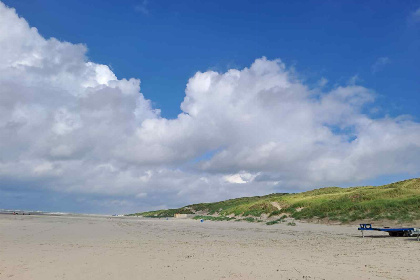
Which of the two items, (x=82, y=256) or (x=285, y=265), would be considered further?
(x=82, y=256)

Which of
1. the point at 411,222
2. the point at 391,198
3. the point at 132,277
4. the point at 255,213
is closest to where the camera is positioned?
the point at 132,277

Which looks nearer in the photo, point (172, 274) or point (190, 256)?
point (172, 274)

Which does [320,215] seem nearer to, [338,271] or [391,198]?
[391,198]

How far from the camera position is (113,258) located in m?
15.7

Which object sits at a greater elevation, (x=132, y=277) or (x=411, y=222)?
(x=411, y=222)

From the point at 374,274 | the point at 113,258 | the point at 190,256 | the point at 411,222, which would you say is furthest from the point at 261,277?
the point at 411,222

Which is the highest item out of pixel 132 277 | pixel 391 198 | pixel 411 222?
pixel 391 198

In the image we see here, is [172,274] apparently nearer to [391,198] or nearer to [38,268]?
[38,268]

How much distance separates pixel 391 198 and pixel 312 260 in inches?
1694

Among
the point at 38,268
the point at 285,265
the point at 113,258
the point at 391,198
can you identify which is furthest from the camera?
the point at 391,198

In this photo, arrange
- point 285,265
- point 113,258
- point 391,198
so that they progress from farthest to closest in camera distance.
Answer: point 391,198 → point 113,258 → point 285,265

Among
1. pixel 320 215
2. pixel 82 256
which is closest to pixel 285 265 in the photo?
pixel 82 256

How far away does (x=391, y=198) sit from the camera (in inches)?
2035

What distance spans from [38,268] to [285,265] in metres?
10.0
